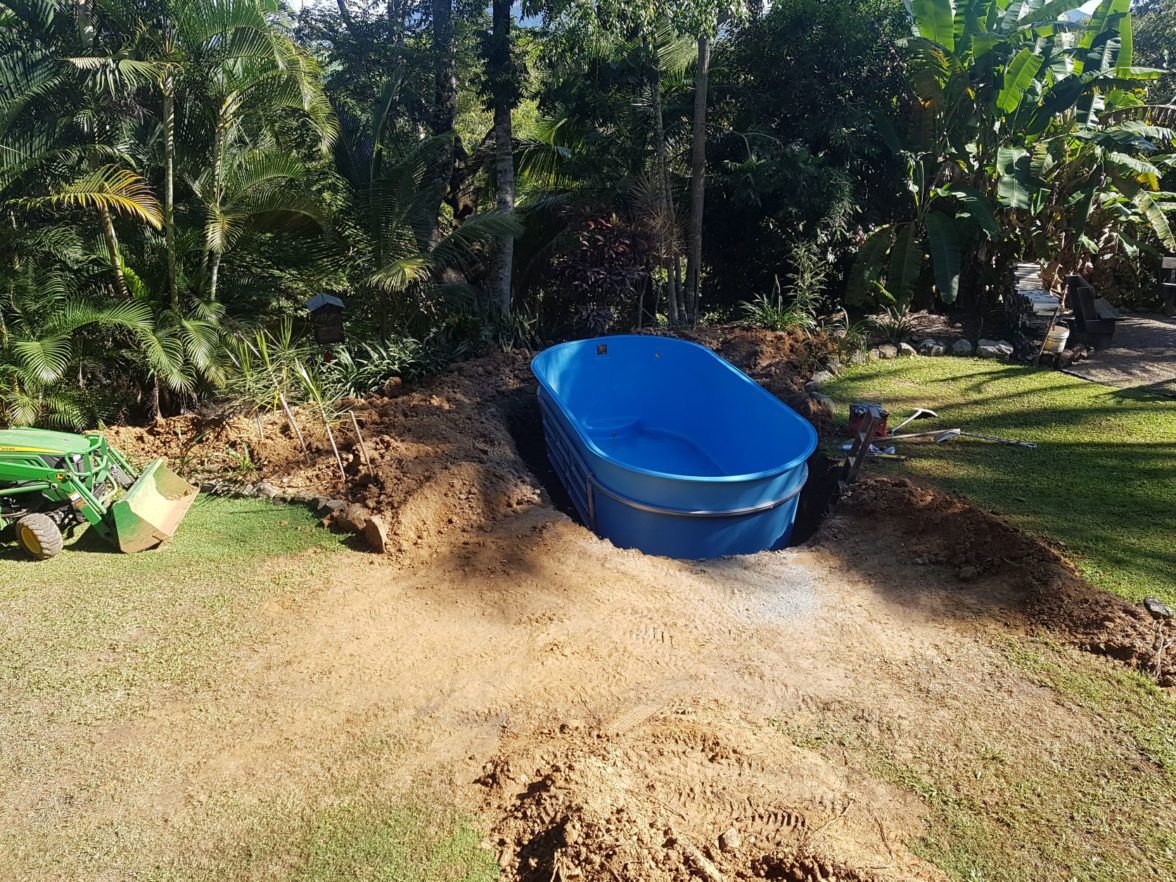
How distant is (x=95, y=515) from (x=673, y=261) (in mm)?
7385

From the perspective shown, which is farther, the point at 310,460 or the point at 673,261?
the point at 673,261

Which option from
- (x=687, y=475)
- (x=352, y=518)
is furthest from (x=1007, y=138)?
(x=352, y=518)

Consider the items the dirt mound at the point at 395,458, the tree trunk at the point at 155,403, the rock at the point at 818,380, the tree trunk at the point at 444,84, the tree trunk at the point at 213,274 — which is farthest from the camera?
the tree trunk at the point at 444,84

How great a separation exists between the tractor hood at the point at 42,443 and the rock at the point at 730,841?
4.68 meters

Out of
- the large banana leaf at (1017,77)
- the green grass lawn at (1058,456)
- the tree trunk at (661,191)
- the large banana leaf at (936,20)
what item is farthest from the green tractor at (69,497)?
the large banana leaf at (1017,77)

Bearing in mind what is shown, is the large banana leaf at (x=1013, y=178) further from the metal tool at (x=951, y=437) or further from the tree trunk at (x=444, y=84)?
the tree trunk at (x=444, y=84)

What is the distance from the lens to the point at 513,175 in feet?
33.8

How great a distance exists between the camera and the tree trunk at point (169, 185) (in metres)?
6.73

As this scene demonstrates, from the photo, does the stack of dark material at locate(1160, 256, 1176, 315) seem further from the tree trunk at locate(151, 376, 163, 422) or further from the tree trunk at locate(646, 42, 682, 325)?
the tree trunk at locate(151, 376, 163, 422)

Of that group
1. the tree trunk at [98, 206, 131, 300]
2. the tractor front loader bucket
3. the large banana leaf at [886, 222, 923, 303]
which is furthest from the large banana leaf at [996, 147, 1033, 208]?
the tree trunk at [98, 206, 131, 300]

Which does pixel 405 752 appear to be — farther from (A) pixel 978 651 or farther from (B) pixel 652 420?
(B) pixel 652 420

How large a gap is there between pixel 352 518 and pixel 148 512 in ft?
4.35

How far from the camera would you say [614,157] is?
10.8m

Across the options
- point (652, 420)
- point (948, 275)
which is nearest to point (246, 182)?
point (652, 420)
